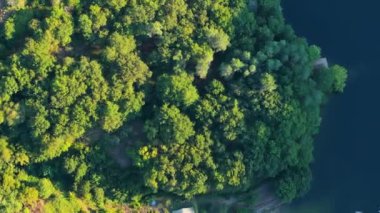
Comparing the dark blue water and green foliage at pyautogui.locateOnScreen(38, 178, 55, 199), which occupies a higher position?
the dark blue water

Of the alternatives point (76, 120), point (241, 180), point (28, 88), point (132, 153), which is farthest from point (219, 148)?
point (28, 88)

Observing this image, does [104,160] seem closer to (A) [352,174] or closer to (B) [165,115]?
(B) [165,115]

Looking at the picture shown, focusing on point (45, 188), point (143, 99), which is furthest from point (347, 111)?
point (45, 188)

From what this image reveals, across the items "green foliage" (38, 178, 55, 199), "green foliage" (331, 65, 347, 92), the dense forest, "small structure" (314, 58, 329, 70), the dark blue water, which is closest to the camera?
the dense forest

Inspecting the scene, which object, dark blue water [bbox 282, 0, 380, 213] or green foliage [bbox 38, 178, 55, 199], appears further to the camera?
dark blue water [bbox 282, 0, 380, 213]

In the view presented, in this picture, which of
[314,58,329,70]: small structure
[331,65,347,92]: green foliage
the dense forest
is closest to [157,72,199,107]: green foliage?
the dense forest

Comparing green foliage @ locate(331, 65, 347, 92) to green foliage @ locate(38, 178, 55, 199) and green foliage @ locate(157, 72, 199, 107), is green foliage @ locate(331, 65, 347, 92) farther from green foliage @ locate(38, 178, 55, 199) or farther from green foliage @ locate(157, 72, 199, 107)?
green foliage @ locate(38, 178, 55, 199)

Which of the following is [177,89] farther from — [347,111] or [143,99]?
[347,111]
